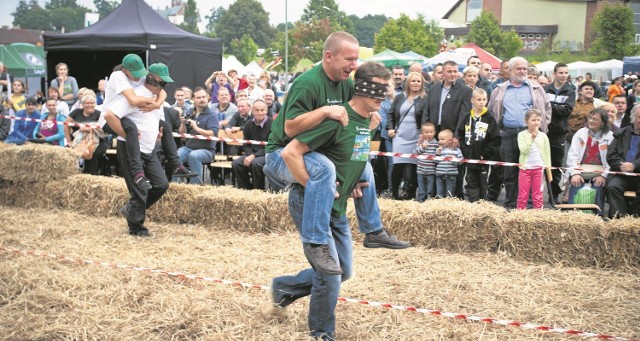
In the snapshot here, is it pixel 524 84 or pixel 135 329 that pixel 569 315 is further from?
pixel 524 84

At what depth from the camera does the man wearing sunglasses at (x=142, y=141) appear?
7.73 meters

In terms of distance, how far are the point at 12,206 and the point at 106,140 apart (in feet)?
8.83

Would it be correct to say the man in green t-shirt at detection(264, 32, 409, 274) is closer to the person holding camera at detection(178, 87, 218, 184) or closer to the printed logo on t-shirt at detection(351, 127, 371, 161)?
the printed logo on t-shirt at detection(351, 127, 371, 161)

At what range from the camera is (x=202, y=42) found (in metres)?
17.6

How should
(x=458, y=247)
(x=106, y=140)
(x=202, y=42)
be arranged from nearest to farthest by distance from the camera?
1. (x=458, y=247)
2. (x=106, y=140)
3. (x=202, y=42)

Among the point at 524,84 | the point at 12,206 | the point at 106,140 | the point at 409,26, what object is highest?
the point at 409,26

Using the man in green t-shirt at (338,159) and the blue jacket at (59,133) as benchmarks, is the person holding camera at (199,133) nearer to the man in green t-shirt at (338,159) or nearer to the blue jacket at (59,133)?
the blue jacket at (59,133)

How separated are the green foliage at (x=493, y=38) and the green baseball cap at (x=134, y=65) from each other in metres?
62.4

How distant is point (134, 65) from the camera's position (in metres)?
7.69

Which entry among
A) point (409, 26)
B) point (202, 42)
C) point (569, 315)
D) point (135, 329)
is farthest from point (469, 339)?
point (409, 26)

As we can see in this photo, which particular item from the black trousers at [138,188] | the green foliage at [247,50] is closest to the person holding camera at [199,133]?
the black trousers at [138,188]

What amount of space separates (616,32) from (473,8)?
5536 centimetres

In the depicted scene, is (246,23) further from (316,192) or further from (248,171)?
(316,192)

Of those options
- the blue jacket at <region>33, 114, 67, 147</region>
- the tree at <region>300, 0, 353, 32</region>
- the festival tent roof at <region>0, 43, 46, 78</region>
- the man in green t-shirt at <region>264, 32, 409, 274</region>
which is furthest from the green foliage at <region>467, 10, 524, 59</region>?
the man in green t-shirt at <region>264, 32, 409, 274</region>
